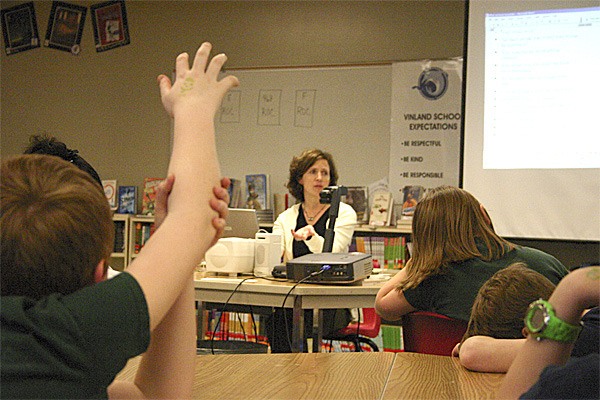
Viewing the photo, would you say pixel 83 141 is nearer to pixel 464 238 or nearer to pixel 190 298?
pixel 464 238

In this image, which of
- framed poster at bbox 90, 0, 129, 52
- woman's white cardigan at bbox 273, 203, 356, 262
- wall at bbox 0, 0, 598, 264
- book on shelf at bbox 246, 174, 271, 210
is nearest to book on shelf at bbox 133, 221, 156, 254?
wall at bbox 0, 0, 598, 264

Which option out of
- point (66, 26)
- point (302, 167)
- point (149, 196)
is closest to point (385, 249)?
point (302, 167)

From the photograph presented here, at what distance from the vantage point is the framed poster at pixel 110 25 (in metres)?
6.04

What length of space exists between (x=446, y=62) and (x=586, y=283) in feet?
15.0

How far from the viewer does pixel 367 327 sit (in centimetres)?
389

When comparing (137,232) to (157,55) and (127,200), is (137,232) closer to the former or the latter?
(127,200)

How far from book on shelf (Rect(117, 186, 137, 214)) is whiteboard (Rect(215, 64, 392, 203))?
2.70 ft

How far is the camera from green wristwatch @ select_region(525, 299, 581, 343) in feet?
2.82

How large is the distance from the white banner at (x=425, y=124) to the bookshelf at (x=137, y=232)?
6.72 feet

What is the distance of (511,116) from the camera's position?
12.7 ft

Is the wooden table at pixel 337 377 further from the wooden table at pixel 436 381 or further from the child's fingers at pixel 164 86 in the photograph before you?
the child's fingers at pixel 164 86

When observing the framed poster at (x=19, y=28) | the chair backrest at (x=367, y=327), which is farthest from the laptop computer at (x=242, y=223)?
the framed poster at (x=19, y=28)

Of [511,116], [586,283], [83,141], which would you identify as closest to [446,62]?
[511,116]

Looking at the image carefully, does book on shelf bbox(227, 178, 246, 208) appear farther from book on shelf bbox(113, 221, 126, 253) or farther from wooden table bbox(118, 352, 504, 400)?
wooden table bbox(118, 352, 504, 400)
